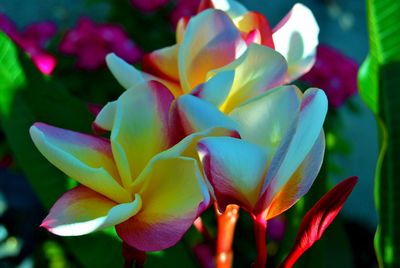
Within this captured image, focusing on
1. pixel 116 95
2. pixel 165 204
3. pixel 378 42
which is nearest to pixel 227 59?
pixel 165 204

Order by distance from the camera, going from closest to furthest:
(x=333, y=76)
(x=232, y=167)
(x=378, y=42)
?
(x=232, y=167) → (x=378, y=42) → (x=333, y=76)

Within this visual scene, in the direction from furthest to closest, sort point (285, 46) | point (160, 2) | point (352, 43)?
point (352, 43)
point (160, 2)
point (285, 46)

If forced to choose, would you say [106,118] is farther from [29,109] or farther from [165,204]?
[29,109]

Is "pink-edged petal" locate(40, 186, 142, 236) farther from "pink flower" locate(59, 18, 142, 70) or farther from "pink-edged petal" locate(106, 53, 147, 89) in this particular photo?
"pink flower" locate(59, 18, 142, 70)

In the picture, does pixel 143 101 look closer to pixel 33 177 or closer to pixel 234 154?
pixel 234 154

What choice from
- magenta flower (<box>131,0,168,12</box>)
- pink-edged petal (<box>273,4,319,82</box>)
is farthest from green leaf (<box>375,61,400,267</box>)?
magenta flower (<box>131,0,168,12</box>)

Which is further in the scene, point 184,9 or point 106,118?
point 184,9

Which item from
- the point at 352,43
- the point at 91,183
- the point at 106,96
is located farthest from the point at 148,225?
the point at 352,43

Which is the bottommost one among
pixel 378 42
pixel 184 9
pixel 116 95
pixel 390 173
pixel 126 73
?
pixel 116 95
